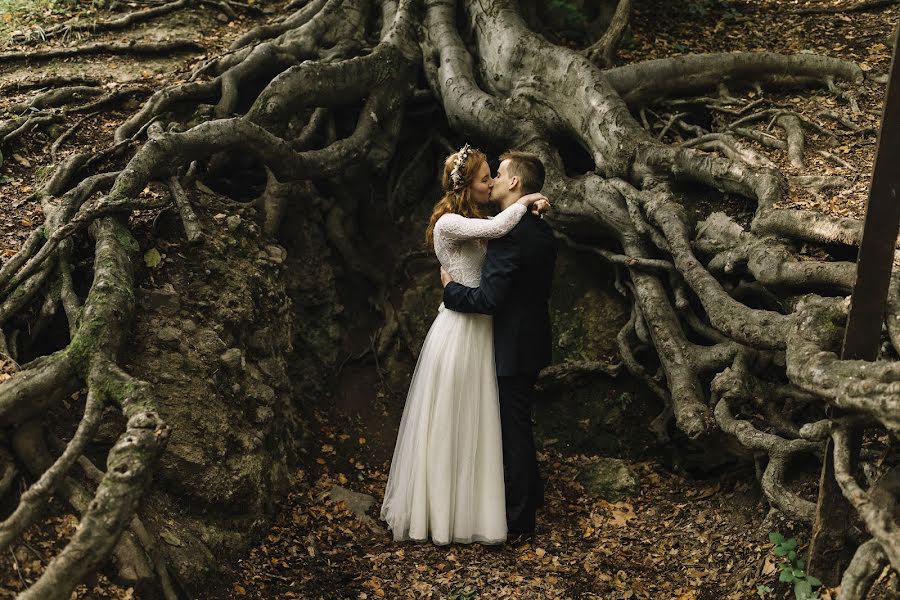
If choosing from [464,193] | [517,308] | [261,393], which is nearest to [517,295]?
[517,308]

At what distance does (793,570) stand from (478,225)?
269cm

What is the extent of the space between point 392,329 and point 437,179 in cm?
171

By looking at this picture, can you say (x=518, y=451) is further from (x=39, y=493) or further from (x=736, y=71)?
(x=736, y=71)

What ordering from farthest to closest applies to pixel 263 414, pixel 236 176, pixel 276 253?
pixel 236 176
pixel 276 253
pixel 263 414

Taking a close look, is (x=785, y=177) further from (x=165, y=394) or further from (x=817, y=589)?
(x=165, y=394)

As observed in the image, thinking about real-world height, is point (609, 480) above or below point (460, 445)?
below

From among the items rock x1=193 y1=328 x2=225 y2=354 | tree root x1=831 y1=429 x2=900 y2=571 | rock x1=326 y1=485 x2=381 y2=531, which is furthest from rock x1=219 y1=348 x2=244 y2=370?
tree root x1=831 y1=429 x2=900 y2=571

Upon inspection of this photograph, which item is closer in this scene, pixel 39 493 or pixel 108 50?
pixel 39 493

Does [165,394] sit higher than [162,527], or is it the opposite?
[165,394]

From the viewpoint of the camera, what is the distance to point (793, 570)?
4758 mm

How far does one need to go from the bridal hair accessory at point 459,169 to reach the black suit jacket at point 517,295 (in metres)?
0.44

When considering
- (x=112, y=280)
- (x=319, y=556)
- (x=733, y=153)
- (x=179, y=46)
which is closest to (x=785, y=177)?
(x=733, y=153)

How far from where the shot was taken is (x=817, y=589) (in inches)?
181

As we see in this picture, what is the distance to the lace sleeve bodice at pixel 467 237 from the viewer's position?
18.4ft
